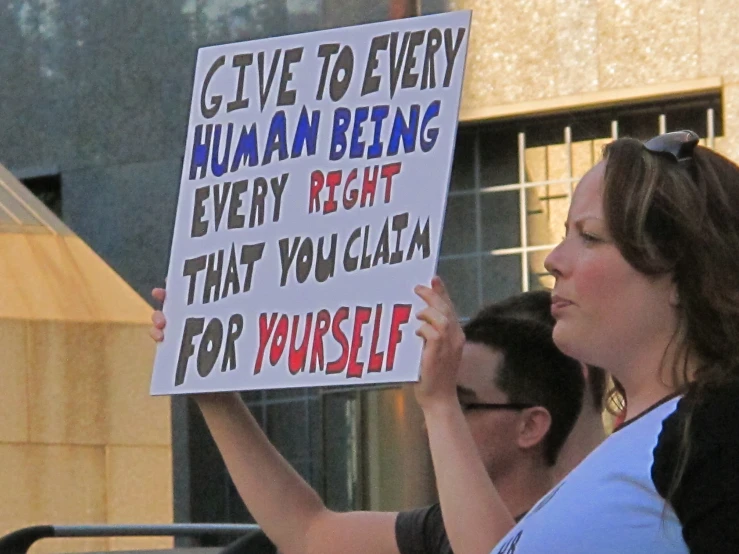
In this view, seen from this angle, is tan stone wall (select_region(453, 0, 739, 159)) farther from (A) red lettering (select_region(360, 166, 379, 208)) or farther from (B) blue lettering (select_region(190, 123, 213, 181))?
(A) red lettering (select_region(360, 166, 379, 208))

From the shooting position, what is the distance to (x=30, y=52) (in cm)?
1255

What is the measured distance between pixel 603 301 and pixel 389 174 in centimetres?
80

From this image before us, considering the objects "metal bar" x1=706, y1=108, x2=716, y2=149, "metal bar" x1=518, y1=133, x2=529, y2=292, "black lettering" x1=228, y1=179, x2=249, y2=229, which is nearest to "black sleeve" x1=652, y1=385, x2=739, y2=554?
"black lettering" x1=228, y1=179, x2=249, y2=229

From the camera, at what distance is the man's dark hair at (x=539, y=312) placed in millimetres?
3061

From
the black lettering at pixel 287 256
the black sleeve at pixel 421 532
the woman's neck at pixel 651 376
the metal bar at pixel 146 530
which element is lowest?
the black sleeve at pixel 421 532

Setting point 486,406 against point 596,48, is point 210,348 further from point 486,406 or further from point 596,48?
point 596,48

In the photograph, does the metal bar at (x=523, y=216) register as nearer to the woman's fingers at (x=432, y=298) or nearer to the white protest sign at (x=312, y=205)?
the white protest sign at (x=312, y=205)

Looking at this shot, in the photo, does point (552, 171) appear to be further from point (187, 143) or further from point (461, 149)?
point (187, 143)

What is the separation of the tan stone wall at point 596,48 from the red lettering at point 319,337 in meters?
7.15

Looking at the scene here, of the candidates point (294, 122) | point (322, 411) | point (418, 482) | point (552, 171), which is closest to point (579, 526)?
point (294, 122)

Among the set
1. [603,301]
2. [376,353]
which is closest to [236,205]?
[376,353]

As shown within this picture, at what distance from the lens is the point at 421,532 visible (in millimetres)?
3016

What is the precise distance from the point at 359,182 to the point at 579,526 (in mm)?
1083

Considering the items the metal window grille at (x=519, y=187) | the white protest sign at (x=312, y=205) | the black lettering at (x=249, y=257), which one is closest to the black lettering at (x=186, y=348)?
the white protest sign at (x=312, y=205)
